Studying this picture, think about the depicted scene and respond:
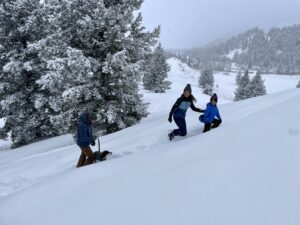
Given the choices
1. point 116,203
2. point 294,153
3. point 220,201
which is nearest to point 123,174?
point 116,203

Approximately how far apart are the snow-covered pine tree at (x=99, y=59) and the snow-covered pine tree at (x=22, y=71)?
4274 mm

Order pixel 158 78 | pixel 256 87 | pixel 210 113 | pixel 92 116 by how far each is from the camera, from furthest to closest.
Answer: pixel 158 78, pixel 256 87, pixel 210 113, pixel 92 116

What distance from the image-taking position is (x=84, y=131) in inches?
306

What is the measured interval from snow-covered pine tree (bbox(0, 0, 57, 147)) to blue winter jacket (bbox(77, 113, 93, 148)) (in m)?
10.3

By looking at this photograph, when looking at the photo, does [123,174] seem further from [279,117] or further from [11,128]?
[11,128]

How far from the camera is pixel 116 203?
14.1ft

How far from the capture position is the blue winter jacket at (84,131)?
771cm

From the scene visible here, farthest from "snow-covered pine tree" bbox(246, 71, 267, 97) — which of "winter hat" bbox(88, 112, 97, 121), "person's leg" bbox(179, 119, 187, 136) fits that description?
"winter hat" bbox(88, 112, 97, 121)

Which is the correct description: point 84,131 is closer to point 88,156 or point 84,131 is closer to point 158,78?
point 88,156

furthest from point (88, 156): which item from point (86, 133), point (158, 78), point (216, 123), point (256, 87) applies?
point (256, 87)

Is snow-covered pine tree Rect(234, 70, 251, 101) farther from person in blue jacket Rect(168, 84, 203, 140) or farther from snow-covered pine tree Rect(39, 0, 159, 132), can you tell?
person in blue jacket Rect(168, 84, 203, 140)

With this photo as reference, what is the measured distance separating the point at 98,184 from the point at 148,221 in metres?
1.82

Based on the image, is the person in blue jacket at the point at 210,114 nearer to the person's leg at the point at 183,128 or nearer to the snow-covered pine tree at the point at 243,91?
the person's leg at the point at 183,128

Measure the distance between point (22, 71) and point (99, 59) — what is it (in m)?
7.12
